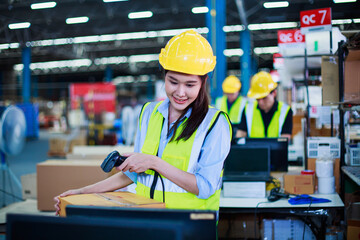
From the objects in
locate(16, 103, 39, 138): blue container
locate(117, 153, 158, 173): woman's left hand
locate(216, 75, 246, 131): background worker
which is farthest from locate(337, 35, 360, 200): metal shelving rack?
locate(16, 103, 39, 138): blue container

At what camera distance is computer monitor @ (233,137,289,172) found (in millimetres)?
3529

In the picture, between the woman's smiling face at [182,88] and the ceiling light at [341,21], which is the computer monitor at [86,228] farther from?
the ceiling light at [341,21]

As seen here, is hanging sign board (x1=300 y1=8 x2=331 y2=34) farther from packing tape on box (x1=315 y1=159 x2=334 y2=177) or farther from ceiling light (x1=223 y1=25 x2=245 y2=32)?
ceiling light (x1=223 y1=25 x2=245 y2=32)

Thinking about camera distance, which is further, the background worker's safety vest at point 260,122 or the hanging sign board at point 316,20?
the background worker's safety vest at point 260,122

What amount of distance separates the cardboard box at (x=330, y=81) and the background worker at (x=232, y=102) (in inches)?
107

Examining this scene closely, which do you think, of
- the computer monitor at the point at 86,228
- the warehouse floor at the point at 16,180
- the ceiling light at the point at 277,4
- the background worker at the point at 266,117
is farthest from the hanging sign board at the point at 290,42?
the computer monitor at the point at 86,228

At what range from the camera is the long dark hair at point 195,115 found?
5.28 ft

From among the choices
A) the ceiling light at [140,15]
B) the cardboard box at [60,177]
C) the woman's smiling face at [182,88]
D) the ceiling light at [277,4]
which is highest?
the ceiling light at [140,15]

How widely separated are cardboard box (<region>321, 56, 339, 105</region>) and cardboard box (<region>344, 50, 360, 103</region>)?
6.9 inches

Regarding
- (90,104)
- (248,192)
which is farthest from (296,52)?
(90,104)

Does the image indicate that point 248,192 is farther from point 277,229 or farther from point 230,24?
point 230,24

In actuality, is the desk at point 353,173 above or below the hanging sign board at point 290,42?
below

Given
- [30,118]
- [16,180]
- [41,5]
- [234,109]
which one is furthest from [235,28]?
[41,5]

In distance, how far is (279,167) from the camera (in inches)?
144
